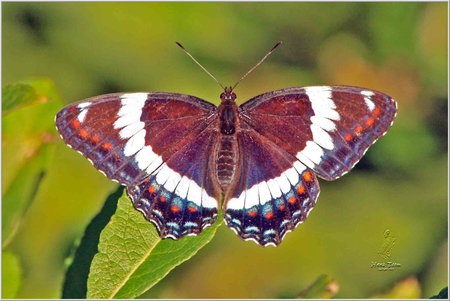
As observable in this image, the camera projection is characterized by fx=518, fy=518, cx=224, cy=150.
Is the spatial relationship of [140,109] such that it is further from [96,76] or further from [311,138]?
[96,76]

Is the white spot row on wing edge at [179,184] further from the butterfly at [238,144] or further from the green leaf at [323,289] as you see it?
the green leaf at [323,289]

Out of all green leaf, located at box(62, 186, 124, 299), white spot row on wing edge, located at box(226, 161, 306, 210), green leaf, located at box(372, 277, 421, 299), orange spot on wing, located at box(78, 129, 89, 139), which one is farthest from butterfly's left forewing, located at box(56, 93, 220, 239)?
green leaf, located at box(372, 277, 421, 299)

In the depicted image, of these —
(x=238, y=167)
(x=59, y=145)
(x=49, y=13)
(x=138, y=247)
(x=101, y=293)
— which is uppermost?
(x=49, y=13)

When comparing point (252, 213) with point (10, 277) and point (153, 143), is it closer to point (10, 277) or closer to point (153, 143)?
point (153, 143)

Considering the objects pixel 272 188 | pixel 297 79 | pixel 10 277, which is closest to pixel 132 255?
pixel 10 277

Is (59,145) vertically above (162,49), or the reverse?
(162,49)

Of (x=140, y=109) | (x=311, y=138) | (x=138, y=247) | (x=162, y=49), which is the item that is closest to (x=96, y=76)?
(x=162, y=49)
